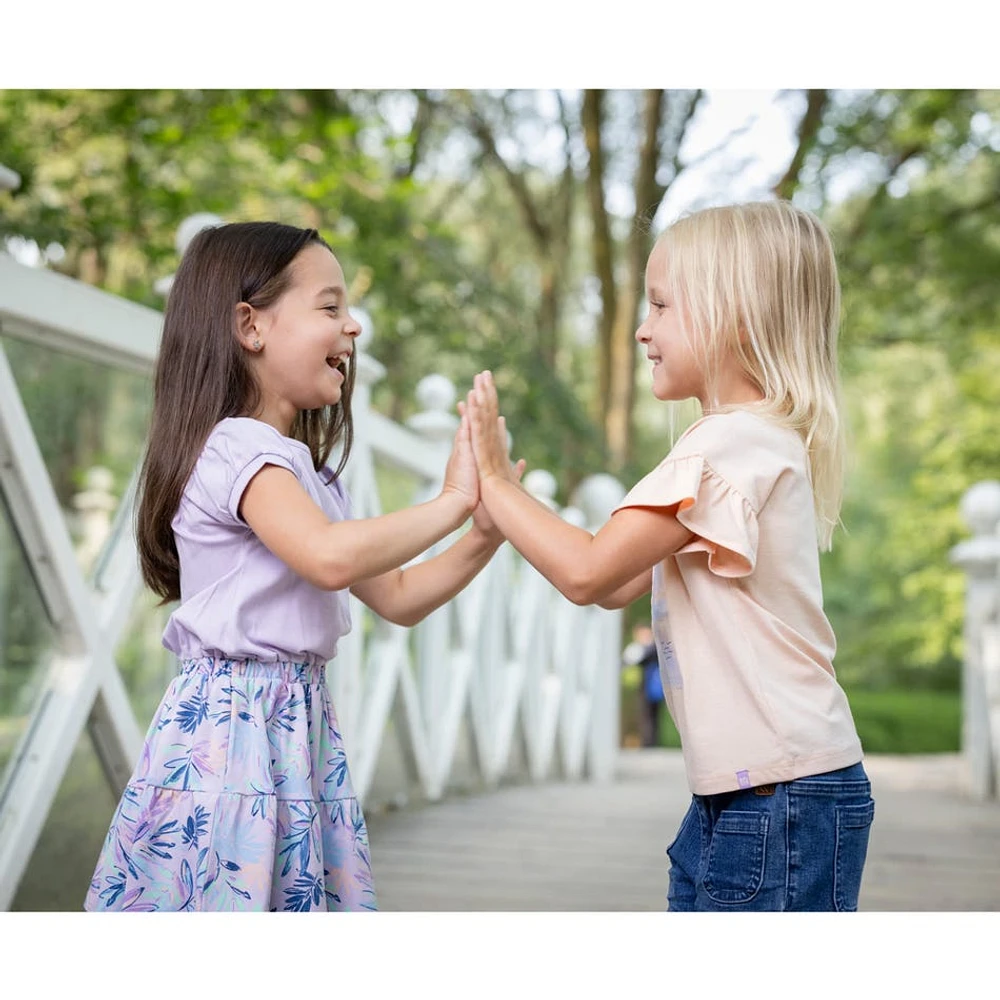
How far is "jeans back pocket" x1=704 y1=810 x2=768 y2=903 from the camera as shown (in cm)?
151

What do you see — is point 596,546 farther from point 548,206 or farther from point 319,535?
point 548,206

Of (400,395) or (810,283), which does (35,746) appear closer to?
(810,283)

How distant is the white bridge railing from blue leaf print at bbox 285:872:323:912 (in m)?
0.58

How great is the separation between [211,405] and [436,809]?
92.0 inches

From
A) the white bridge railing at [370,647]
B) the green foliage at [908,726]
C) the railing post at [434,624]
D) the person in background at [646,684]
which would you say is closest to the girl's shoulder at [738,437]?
the white bridge railing at [370,647]

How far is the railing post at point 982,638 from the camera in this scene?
15.3 ft

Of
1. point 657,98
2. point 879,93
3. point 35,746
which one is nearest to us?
point 35,746

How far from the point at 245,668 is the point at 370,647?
1798mm

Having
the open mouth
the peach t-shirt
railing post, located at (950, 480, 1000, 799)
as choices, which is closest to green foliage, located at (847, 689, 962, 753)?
railing post, located at (950, 480, 1000, 799)

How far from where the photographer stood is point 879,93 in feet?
32.4

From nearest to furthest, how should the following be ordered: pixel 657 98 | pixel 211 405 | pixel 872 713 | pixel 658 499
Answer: pixel 658 499 → pixel 211 405 → pixel 657 98 → pixel 872 713

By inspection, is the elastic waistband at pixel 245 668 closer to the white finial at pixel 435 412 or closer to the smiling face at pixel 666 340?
the smiling face at pixel 666 340

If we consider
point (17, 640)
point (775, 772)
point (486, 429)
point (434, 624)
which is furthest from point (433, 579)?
point (434, 624)
